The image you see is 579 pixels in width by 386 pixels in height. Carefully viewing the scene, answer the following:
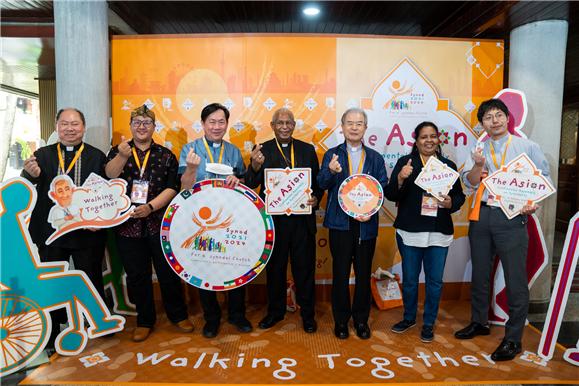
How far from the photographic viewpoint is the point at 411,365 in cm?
256

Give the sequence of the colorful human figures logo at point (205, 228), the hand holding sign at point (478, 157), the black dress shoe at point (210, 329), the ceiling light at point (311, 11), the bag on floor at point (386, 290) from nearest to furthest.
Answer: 1. the hand holding sign at point (478, 157)
2. the colorful human figures logo at point (205, 228)
3. the black dress shoe at point (210, 329)
4. the bag on floor at point (386, 290)
5. the ceiling light at point (311, 11)

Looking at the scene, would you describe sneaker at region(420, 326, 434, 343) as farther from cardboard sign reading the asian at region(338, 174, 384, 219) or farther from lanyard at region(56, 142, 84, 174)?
lanyard at region(56, 142, 84, 174)

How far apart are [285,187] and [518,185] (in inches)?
61.7

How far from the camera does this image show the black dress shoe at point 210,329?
115 inches

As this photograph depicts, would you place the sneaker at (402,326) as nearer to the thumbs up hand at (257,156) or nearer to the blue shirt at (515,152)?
the blue shirt at (515,152)

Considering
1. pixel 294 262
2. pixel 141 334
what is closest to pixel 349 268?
pixel 294 262

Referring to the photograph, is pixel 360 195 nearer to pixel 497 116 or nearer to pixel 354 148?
pixel 354 148

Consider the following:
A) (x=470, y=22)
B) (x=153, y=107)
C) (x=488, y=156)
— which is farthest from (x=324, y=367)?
(x=470, y=22)

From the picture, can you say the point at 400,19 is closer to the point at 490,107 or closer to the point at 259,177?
the point at 490,107

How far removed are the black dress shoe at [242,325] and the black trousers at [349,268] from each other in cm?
66

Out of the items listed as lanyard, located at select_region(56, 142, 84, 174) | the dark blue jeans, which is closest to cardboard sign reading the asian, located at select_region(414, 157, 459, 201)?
the dark blue jeans

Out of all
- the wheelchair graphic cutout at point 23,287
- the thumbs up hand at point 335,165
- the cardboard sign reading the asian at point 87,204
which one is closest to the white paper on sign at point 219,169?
the cardboard sign reading the asian at point 87,204

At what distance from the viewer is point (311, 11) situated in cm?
414

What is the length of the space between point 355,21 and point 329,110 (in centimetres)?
147
